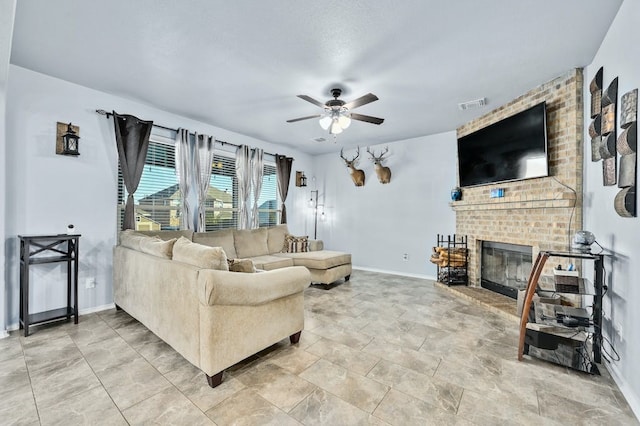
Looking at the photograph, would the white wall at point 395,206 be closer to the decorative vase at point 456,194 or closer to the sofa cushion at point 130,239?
the decorative vase at point 456,194

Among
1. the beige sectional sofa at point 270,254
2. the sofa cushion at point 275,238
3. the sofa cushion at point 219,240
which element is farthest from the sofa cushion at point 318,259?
the sofa cushion at point 219,240

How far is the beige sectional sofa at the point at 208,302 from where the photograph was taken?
1.96 metres

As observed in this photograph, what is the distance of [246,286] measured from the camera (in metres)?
2.08

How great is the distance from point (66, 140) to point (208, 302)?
9.31 ft

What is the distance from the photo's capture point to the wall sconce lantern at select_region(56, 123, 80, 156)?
126 inches

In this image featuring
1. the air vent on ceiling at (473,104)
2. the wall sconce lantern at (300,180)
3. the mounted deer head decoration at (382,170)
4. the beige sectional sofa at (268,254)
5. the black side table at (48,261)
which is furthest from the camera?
the wall sconce lantern at (300,180)

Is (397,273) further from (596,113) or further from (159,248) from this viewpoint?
(159,248)

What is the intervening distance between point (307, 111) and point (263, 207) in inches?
98.2

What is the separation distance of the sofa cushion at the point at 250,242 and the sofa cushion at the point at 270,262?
7.1 inches

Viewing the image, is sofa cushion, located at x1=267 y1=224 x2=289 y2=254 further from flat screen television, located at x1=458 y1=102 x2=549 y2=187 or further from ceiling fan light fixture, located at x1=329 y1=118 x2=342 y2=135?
flat screen television, located at x1=458 y1=102 x2=549 y2=187

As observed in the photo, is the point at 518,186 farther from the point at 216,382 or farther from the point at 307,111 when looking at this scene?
the point at 216,382

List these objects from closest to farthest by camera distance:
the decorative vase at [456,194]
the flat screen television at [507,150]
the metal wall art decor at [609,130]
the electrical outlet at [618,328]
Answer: the electrical outlet at [618,328] < the metal wall art decor at [609,130] < the flat screen television at [507,150] < the decorative vase at [456,194]

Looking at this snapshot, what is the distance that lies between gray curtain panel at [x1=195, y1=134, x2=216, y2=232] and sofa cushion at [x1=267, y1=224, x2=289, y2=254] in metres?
1.19

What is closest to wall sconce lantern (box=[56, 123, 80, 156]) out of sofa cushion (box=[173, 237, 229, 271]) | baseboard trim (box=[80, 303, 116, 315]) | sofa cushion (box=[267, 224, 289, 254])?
baseboard trim (box=[80, 303, 116, 315])
